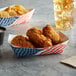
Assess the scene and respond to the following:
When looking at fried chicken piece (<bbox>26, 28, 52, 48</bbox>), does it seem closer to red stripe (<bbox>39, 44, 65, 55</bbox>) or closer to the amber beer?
red stripe (<bbox>39, 44, 65, 55</bbox>)

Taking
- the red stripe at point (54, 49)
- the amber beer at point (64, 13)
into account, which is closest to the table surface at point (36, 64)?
the red stripe at point (54, 49)

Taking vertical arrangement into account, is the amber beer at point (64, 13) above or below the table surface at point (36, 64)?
above

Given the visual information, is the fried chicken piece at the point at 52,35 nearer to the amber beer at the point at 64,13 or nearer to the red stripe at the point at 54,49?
the red stripe at the point at 54,49

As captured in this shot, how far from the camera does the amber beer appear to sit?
1.99 m

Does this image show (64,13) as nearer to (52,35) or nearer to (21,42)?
(52,35)

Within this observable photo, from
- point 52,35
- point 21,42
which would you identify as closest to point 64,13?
point 52,35

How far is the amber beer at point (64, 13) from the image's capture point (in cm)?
199

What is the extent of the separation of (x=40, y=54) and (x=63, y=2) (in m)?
0.60

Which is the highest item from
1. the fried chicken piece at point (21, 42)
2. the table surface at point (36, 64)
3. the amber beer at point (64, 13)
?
the amber beer at point (64, 13)

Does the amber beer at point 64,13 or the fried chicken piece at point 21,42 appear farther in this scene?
the amber beer at point 64,13

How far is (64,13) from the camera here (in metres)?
2.02

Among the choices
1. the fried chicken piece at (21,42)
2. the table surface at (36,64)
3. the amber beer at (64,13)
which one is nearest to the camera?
the table surface at (36,64)

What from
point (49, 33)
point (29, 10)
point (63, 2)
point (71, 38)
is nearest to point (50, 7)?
point (29, 10)

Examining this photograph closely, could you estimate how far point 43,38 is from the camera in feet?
4.87
